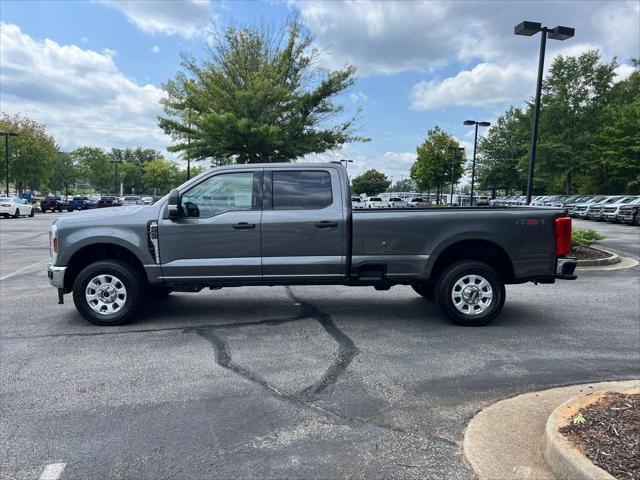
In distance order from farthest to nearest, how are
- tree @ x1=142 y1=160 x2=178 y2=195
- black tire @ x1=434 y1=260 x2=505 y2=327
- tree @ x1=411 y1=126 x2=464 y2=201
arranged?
tree @ x1=142 y1=160 x2=178 y2=195 < tree @ x1=411 y1=126 x2=464 y2=201 < black tire @ x1=434 y1=260 x2=505 y2=327

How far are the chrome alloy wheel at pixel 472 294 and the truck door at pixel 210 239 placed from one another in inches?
98.8

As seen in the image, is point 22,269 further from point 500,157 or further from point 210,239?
point 500,157

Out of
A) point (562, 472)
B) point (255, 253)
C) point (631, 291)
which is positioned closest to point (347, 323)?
point (255, 253)

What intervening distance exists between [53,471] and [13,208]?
34.6 meters

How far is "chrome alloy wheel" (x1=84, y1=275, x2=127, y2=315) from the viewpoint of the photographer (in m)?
6.12

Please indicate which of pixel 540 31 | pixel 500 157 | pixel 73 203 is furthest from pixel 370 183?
pixel 540 31

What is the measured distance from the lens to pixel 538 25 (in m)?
13.3

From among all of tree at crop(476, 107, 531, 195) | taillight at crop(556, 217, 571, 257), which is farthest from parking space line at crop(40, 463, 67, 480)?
tree at crop(476, 107, 531, 195)

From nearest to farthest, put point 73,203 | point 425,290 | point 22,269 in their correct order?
point 425,290, point 22,269, point 73,203

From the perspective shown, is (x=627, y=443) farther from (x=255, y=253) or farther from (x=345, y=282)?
(x=255, y=253)

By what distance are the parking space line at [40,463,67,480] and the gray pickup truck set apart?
3.16 metres

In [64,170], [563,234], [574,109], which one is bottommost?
[563,234]

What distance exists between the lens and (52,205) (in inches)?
1736

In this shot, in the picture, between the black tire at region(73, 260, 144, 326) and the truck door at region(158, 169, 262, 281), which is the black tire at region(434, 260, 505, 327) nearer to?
the truck door at region(158, 169, 262, 281)
